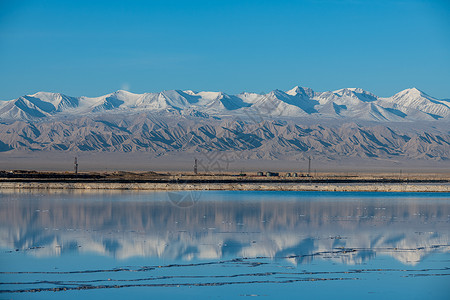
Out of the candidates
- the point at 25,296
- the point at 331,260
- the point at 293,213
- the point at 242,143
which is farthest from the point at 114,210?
the point at 242,143

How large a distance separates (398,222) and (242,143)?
16144 centimetres

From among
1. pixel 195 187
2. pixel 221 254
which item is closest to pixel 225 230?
pixel 221 254

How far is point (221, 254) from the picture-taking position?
827 inches

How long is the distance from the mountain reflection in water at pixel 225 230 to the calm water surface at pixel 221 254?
4 cm

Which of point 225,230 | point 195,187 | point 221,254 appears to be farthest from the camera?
point 195,187

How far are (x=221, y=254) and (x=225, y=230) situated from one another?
6.20 meters

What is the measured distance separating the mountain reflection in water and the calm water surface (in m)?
0.04

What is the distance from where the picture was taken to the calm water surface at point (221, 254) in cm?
1622

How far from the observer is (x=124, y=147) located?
194125mm

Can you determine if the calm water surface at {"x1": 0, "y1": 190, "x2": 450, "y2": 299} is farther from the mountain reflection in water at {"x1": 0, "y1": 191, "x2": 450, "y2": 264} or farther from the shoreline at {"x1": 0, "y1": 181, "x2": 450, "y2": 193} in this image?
the shoreline at {"x1": 0, "y1": 181, "x2": 450, "y2": 193}

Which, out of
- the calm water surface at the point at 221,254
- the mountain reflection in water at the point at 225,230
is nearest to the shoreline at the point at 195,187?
the mountain reflection in water at the point at 225,230

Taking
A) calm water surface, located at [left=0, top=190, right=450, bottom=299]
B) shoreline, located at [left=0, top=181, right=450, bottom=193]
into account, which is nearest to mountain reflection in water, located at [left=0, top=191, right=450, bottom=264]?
calm water surface, located at [left=0, top=190, right=450, bottom=299]

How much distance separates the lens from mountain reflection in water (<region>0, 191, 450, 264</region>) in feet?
70.9

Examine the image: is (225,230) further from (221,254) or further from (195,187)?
(195,187)
